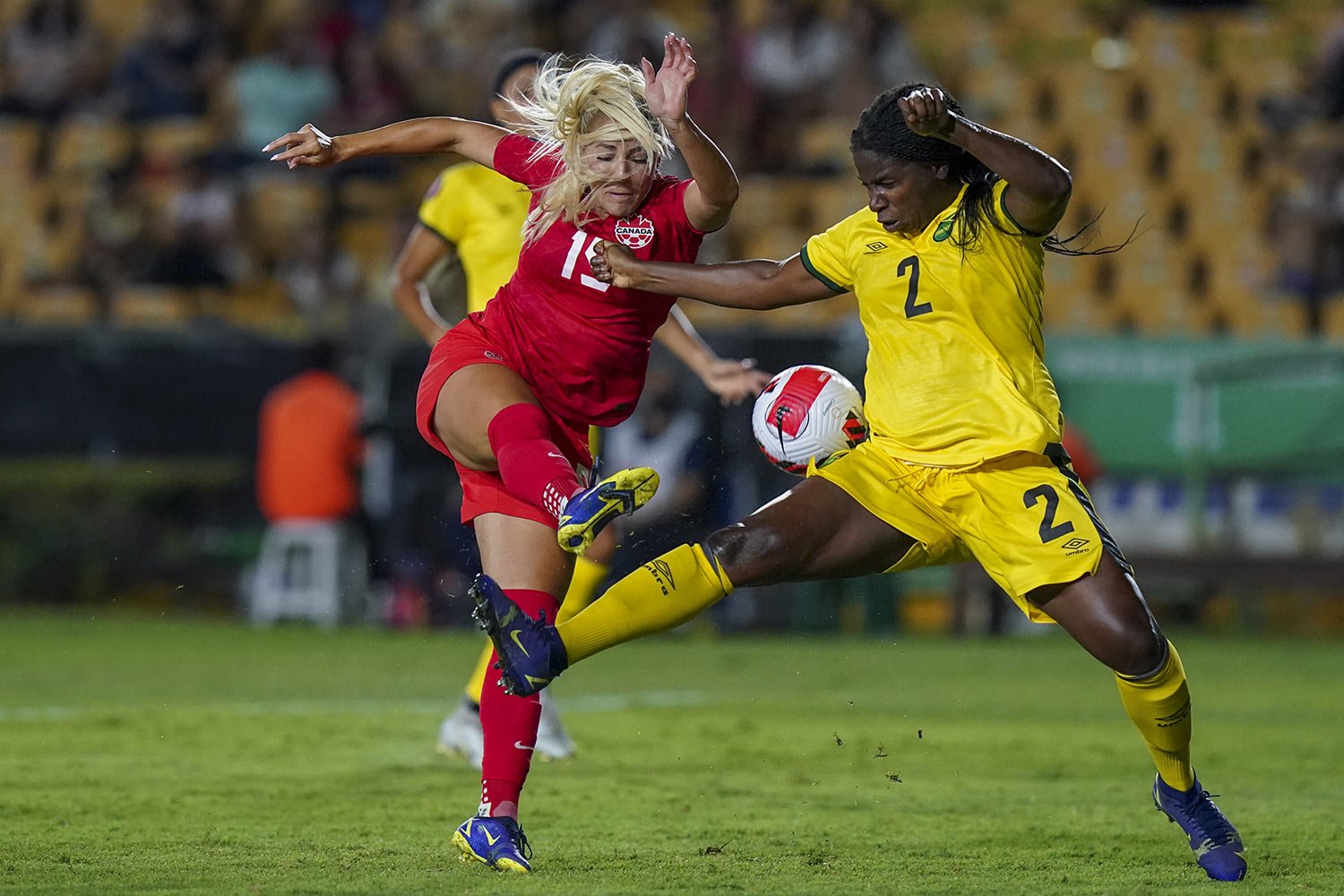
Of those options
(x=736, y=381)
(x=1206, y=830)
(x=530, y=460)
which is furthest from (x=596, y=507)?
(x=1206, y=830)

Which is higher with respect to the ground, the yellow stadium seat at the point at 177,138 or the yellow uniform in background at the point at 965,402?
the yellow stadium seat at the point at 177,138

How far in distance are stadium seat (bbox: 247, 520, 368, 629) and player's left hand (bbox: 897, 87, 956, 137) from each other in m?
9.81

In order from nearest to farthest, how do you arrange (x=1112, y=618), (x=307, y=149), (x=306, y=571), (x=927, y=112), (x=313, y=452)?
(x=927, y=112), (x=1112, y=618), (x=307, y=149), (x=313, y=452), (x=306, y=571)

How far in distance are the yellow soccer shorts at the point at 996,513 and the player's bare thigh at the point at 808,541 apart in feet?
0.14

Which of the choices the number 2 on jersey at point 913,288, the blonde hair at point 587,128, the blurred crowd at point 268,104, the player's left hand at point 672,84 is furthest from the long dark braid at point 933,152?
the blurred crowd at point 268,104

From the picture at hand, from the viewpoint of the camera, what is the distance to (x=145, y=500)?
1484 cm

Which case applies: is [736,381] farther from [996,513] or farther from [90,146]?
[90,146]

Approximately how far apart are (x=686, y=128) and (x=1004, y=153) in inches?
34.3

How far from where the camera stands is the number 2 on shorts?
5055mm

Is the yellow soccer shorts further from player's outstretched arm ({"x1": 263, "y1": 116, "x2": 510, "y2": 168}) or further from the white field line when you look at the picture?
the white field line

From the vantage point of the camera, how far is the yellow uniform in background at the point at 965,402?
5.13 metres

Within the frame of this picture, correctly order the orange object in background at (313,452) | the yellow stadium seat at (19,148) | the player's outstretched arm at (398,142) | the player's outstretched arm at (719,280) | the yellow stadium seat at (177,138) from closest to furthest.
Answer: the player's outstretched arm at (719,280)
the player's outstretched arm at (398,142)
the orange object in background at (313,452)
the yellow stadium seat at (177,138)
the yellow stadium seat at (19,148)

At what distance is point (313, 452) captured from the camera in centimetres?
1366

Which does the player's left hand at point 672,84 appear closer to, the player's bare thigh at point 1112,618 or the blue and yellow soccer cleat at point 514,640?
the blue and yellow soccer cleat at point 514,640
